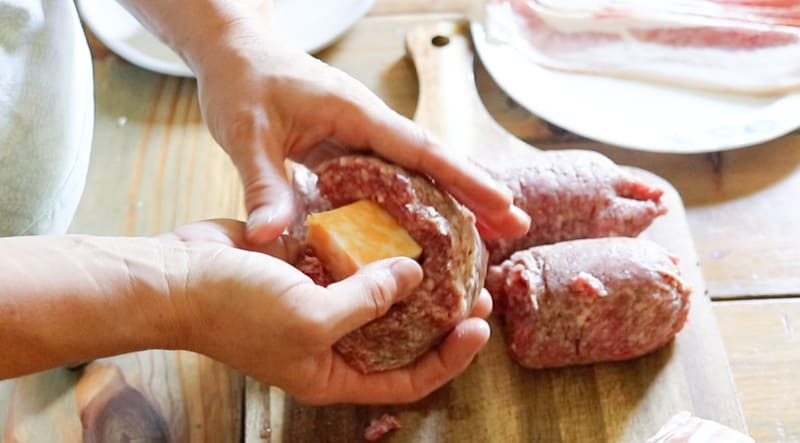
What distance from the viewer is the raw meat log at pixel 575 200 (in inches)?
65.0

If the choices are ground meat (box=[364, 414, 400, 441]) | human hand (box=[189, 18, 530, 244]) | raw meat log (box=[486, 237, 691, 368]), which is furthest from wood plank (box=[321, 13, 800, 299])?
ground meat (box=[364, 414, 400, 441])

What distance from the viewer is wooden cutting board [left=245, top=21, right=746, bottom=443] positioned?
4.93 feet

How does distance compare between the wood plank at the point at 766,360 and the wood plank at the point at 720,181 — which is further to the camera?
the wood plank at the point at 720,181

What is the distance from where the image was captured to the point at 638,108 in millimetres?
2035

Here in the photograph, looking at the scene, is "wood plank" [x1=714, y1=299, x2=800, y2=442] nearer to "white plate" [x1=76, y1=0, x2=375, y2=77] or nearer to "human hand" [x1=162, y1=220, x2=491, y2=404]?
"human hand" [x1=162, y1=220, x2=491, y2=404]

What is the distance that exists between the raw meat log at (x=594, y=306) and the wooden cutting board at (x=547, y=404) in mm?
42

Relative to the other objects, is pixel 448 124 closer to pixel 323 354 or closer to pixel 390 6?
pixel 390 6

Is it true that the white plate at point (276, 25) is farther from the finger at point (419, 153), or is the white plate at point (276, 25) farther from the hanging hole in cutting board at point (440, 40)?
the finger at point (419, 153)

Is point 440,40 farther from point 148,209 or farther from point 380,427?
point 380,427

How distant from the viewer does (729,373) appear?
61.5 inches

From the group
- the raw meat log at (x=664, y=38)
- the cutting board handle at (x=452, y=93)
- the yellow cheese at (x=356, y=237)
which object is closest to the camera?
the yellow cheese at (x=356, y=237)

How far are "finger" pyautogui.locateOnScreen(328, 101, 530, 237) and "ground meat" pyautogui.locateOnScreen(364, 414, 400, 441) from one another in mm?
419

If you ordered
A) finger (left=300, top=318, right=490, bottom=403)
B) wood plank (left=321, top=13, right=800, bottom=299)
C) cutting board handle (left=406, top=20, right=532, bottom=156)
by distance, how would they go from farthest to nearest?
cutting board handle (left=406, top=20, right=532, bottom=156) → wood plank (left=321, top=13, right=800, bottom=299) → finger (left=300, top=318, right=490, bottom=403)

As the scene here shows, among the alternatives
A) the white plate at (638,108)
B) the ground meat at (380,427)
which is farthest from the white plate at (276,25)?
the ground meat at (380,427)
